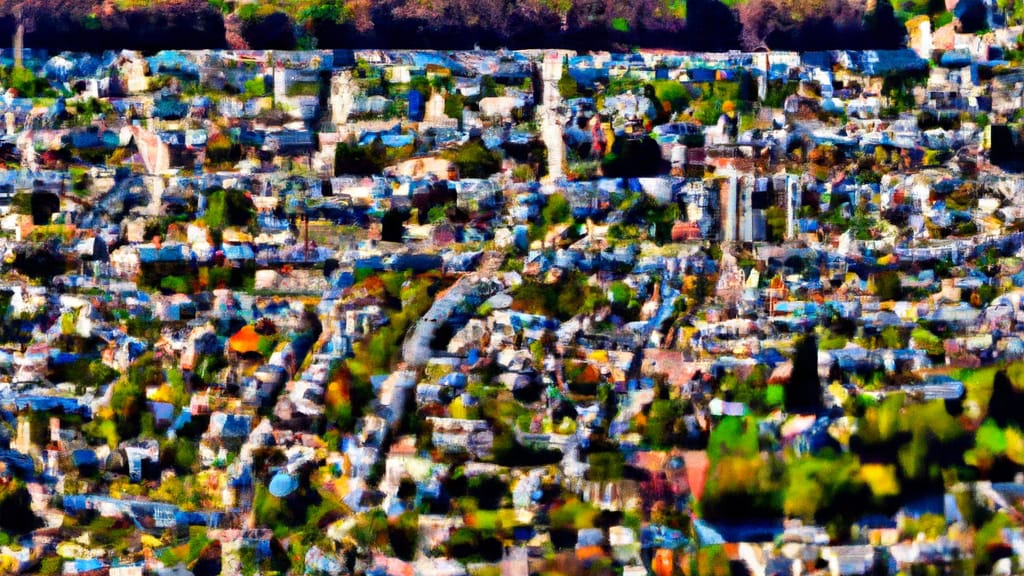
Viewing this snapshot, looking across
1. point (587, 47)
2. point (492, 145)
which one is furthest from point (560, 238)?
point (587, 47)

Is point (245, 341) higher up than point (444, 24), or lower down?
lower down

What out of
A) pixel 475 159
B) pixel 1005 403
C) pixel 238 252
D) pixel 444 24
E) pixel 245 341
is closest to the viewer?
pixel 1005 403

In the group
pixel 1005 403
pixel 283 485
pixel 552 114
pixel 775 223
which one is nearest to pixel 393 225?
pixel 552 114

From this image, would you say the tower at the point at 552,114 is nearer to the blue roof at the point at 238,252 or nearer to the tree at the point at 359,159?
the tree at the point at 359,159

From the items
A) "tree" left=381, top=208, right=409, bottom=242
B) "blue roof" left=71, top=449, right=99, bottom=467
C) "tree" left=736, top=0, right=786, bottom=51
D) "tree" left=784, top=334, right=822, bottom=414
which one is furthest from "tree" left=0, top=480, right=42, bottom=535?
"tree" left=736, top=0, right=786, bottom=51

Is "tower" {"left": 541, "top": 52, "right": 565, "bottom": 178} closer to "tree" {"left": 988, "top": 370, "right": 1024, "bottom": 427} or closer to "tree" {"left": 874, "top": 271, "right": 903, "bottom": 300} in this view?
"tree" {"left": 874, "top": 271, "right": 903, "bottom": 300}

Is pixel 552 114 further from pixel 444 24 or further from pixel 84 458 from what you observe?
pixel 84 458
